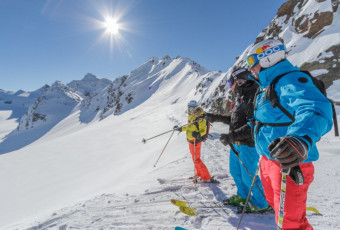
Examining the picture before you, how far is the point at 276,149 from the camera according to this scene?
4.58ft

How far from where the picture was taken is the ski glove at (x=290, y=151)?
4.37ft

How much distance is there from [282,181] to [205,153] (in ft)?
21.1

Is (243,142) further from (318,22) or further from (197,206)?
(318,22)

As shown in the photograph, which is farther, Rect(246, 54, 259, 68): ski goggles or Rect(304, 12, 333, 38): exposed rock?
Rect(304, 12, 333, 38): exposed rock

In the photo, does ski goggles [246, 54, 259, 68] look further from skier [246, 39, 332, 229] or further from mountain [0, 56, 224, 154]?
mountain [0, 56, 224, 154]

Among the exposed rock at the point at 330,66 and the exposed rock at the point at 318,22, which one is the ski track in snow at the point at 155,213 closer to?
the exposed rock at the point at 330,66

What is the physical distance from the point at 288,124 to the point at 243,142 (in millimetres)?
1704

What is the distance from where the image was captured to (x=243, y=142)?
3424 millimetres

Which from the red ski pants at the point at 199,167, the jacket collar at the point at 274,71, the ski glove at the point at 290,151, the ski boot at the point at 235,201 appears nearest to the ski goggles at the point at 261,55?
the jacket collar at the point at 274,71

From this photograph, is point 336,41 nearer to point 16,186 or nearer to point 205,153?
point 205,153

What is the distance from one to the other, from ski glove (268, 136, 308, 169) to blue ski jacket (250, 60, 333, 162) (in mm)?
41

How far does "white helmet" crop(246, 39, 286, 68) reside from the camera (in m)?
2.01

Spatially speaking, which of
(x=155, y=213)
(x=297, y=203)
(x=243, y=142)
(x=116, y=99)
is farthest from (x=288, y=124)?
(x=116, y=99)

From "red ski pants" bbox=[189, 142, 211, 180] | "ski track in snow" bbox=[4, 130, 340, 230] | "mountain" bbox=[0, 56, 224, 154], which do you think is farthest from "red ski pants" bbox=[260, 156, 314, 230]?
"mountain" bbox=[0, 56, 224, 154]
